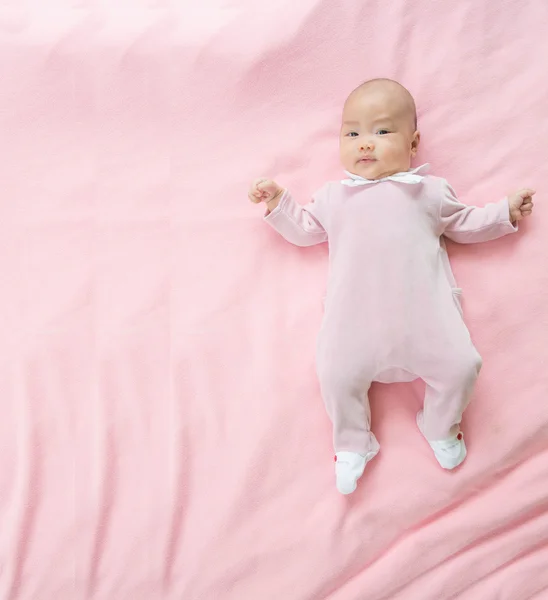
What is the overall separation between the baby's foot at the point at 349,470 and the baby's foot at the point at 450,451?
130 mm

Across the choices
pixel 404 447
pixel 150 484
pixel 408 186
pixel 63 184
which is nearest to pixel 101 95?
pixel 63 184

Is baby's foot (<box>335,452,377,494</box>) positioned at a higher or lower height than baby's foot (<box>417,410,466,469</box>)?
lower

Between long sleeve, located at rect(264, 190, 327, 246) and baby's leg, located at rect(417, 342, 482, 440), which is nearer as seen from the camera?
baby's leg, located at rect(417, 342, 482, 440)

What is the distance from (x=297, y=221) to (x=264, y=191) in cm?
9

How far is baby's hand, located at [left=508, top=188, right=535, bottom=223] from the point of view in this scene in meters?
1.13

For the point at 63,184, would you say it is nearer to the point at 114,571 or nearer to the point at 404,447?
the point at 114,571

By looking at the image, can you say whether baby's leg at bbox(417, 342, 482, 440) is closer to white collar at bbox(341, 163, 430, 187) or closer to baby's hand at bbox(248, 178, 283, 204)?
white collar at bbox(341, 163, 430, 187)

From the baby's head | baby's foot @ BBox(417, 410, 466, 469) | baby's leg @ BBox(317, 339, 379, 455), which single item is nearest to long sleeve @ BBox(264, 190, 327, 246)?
the baby's head

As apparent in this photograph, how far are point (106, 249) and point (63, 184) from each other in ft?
0.56

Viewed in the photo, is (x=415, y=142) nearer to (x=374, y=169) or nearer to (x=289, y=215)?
(x=374, y=169)

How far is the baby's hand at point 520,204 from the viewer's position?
1135 millimetres

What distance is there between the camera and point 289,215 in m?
1.17

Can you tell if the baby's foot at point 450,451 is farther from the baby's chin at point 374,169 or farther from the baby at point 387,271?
the baby's chin at point 374,169

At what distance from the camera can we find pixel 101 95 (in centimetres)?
127
